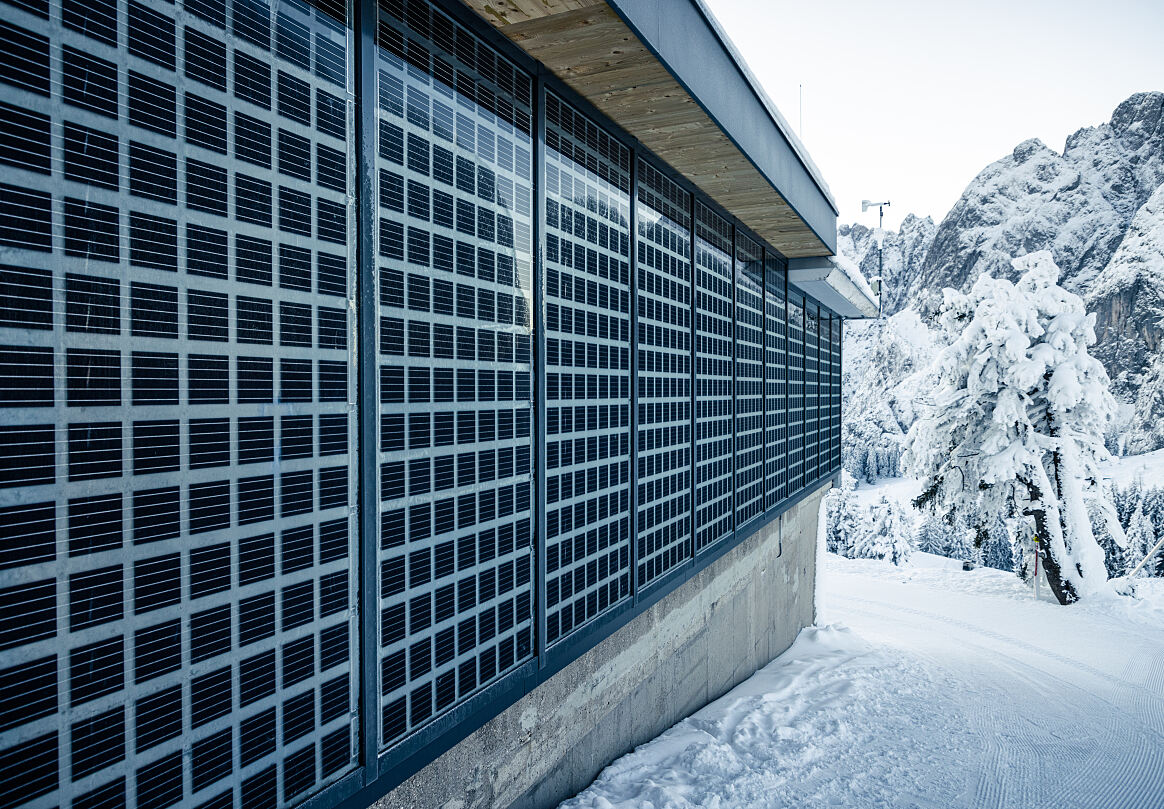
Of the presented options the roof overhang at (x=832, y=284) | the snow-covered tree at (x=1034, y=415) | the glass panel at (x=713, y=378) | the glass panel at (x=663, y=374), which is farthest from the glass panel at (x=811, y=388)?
the snow-covered tree at (x=1034, y=415)

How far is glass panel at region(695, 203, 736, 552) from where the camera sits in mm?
7230

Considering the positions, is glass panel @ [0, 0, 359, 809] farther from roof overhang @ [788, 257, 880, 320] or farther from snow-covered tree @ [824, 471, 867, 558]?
snow-covered tree @ [824, 471, 867, 558]

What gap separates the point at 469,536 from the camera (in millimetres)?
3586

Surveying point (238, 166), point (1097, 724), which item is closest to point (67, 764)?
point (238, 166)

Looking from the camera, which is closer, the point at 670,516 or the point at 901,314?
the point at 670,516

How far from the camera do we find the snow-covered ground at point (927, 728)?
630cm

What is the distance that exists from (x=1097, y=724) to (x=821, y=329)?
854 centimetres

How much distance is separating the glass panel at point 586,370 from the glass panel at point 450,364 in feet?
1.15

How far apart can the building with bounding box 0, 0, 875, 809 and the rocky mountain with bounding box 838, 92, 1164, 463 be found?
2878 inches

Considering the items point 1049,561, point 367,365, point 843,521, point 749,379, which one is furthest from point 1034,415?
point 843,521

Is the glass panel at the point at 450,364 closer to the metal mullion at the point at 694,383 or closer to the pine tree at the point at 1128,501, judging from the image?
the metal mullion at the point at 694,383

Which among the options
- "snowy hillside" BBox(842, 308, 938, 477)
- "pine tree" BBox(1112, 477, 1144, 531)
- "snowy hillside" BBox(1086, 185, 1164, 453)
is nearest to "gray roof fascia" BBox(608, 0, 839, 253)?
"pine tree" BBox(1112, 477, 1144, 531)

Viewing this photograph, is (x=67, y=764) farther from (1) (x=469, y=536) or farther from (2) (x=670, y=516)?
(2) (x=670, y=516)

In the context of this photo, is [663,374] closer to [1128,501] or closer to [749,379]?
[749,379]
